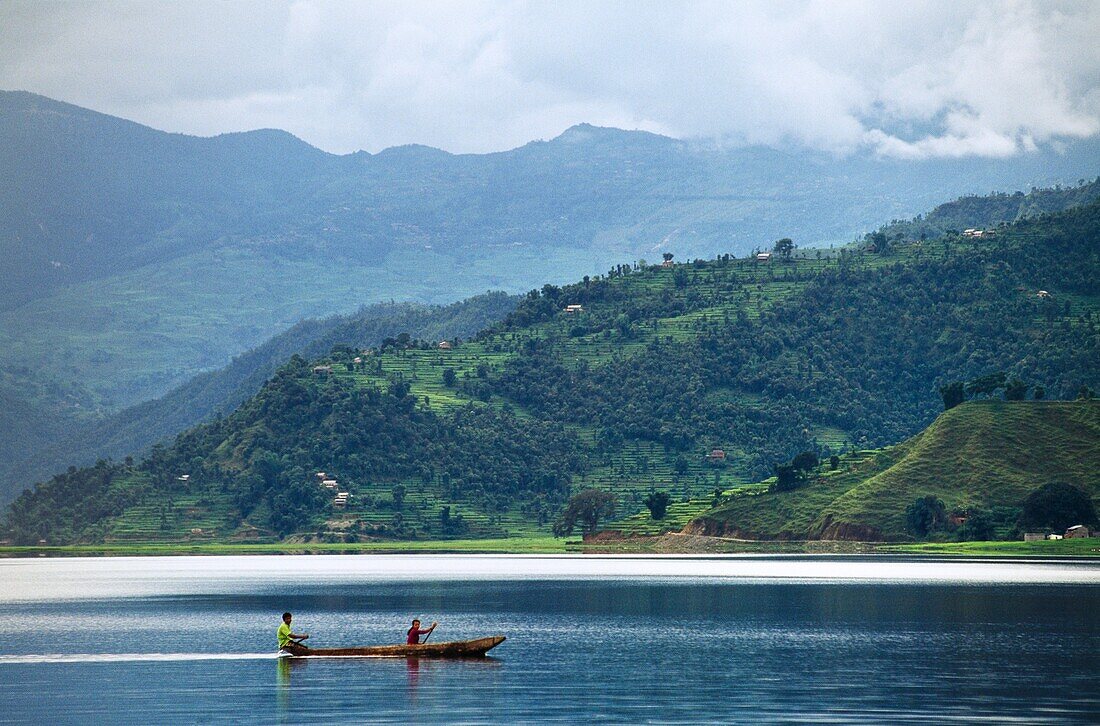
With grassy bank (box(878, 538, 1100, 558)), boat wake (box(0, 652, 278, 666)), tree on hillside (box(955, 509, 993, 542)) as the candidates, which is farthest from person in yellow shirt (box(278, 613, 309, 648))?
tree on hillside (box(955, 509, 993, 542))

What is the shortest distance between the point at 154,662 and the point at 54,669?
528cm

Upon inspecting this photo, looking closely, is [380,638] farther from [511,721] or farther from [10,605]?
[10,605]

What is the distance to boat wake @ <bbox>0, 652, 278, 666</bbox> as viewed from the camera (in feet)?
275

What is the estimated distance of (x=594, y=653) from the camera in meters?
84.9

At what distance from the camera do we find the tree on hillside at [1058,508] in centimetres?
19012

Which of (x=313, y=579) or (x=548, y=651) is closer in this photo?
(x=548, y=651)

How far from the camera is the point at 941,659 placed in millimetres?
78938

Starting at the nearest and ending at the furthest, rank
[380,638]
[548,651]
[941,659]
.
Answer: [941,659]
[548,651]
[380,638]

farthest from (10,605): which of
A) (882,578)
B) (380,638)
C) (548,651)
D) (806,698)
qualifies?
(806,698)

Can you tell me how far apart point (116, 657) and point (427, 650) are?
1730 centimetres

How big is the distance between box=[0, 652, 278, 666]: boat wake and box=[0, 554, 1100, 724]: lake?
7.8 inches

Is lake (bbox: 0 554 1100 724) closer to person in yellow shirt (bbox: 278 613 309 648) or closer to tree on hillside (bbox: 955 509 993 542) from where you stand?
person in yellow shirt (bbox: 278 613 309 648)

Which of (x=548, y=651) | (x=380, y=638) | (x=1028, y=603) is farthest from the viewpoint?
(x=1028, y=603)

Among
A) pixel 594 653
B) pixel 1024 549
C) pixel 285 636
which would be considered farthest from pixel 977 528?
pixel 285 636
